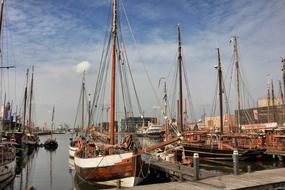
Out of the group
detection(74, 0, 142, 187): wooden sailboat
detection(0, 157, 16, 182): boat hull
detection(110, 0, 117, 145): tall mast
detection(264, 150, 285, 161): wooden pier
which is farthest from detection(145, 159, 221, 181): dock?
detection(264, 150, 285, 161): wooden pier

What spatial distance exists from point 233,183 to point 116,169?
26.1 ft

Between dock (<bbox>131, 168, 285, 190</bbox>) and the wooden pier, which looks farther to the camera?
the wooden pier

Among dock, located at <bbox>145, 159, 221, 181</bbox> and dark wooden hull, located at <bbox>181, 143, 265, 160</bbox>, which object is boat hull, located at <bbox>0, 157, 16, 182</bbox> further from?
dark wooden hull, located at <bbox>181, 143, 265, 160</bbox>

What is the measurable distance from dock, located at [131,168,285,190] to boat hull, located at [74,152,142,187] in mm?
4182

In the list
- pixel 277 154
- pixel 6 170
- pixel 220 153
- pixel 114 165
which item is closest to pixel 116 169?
pixel 114 165

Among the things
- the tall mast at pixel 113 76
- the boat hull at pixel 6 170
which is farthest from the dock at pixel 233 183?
the boat hull at pixel 6 170

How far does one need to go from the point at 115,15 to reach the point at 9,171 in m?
17.5

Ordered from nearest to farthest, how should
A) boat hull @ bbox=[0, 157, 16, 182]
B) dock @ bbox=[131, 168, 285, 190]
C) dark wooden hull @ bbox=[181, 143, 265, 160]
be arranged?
dock @ bbox=[131, 168, 285, 190] → boat hull @ bbox=[0, 157, 16, 182] → dark wooden hull @ bbox=[181, 143, 265, 160]

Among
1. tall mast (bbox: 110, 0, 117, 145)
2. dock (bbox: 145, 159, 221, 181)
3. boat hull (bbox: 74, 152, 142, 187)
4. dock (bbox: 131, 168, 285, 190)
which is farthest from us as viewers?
tall mast (bbox: 110, 0, 117, 145)

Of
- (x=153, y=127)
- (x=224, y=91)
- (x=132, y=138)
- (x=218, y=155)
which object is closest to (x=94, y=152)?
(x=132, y=138)

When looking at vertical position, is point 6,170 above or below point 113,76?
below

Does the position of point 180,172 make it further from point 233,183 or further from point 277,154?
point 277,154

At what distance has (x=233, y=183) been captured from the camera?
14.0m

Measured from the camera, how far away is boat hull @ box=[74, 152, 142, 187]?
1814 centimetres
